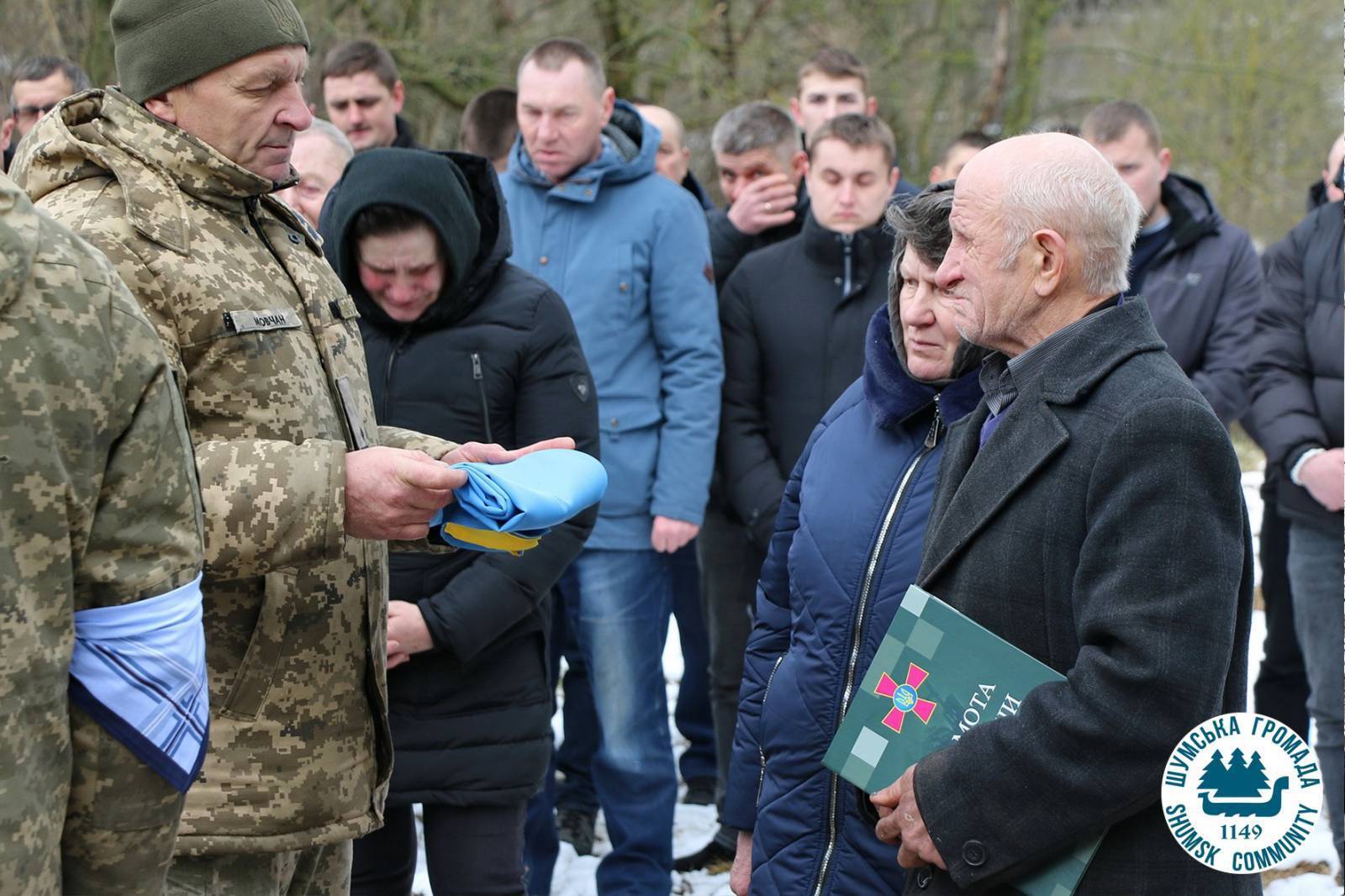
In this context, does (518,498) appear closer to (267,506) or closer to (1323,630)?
(267,506)

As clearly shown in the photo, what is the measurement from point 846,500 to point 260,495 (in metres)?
0.93

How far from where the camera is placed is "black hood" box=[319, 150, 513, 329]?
9.93ft

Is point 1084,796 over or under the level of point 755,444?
over

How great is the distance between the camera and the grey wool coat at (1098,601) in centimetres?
183

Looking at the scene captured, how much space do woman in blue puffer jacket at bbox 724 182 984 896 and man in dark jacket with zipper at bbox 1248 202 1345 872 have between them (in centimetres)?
211

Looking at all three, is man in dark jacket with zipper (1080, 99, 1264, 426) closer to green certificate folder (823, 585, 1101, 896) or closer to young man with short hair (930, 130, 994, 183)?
young man with short hair (930, 130, 994, 183)

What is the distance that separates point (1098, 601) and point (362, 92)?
4228 mm

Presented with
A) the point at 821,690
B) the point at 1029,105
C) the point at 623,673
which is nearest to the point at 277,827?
Answer: the point at 821,690

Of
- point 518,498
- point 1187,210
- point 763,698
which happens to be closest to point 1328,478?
point 1187,210

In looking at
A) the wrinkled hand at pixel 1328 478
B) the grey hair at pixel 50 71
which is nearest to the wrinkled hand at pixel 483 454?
the wrinkled hand at pixel 1328 478

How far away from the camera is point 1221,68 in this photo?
1212cm

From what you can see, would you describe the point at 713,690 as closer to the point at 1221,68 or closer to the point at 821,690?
the point at 821,690

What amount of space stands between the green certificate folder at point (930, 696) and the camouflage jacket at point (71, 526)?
3.09ft

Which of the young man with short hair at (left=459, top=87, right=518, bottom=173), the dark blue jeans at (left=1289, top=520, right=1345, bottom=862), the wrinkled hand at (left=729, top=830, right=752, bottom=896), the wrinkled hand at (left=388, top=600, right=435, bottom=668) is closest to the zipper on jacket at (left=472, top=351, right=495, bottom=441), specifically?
the wrinkled hand at (left=388, top=600, right=435, bottom=668)
